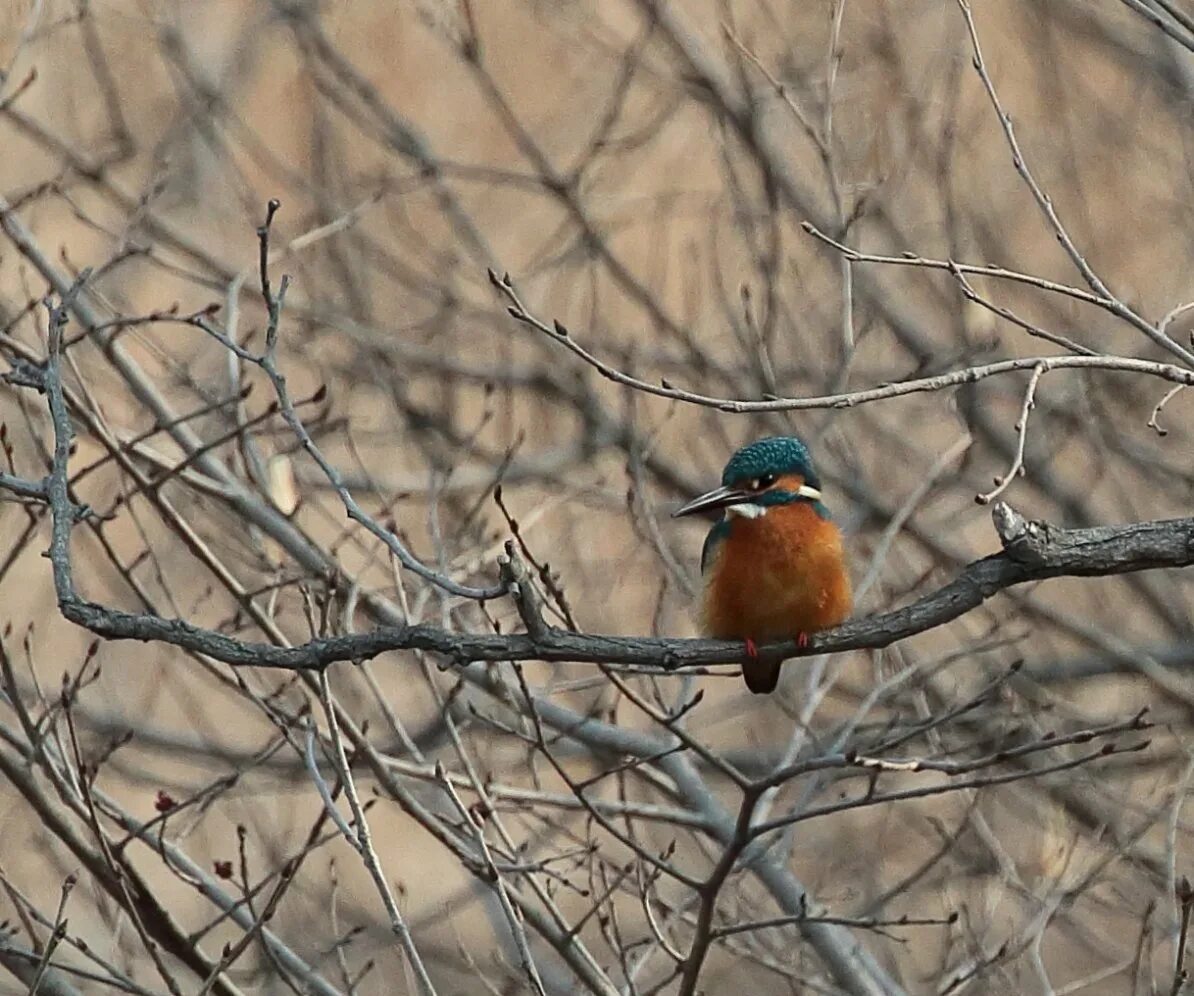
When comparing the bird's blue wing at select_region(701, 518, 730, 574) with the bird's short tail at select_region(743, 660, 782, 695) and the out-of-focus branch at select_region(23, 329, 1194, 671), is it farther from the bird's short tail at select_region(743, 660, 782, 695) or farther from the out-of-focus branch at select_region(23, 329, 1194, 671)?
the out-of-focus branch at select_region(23, 329, 1194, 671)

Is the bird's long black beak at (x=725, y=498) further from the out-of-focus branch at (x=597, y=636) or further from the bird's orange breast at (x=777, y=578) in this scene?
the out-of-focus branch at (x=597, y=636)

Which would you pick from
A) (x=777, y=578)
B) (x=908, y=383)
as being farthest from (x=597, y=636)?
(x=777, y=578)

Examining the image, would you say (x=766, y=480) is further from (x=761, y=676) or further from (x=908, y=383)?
(x=908, y=383)

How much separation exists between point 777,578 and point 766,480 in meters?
0.33

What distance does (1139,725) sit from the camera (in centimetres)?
351

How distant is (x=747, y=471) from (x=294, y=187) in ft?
12.5

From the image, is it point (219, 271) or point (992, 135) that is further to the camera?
point (992, 135)

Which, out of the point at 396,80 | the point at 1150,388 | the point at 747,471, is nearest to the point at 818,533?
the point at 747,471

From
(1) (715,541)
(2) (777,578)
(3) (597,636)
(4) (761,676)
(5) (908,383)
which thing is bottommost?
(3) (597,636)

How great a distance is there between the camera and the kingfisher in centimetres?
426

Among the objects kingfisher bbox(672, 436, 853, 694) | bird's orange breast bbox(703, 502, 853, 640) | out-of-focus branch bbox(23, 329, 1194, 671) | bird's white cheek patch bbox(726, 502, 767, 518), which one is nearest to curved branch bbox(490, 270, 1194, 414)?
out-of-focus branch bbox(23, 329, 1194, 671)

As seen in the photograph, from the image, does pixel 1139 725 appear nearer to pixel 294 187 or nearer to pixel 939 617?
pixel 939 617

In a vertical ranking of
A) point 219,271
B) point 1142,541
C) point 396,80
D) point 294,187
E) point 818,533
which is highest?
point 396,80

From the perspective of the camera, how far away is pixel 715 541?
4.55 meters
